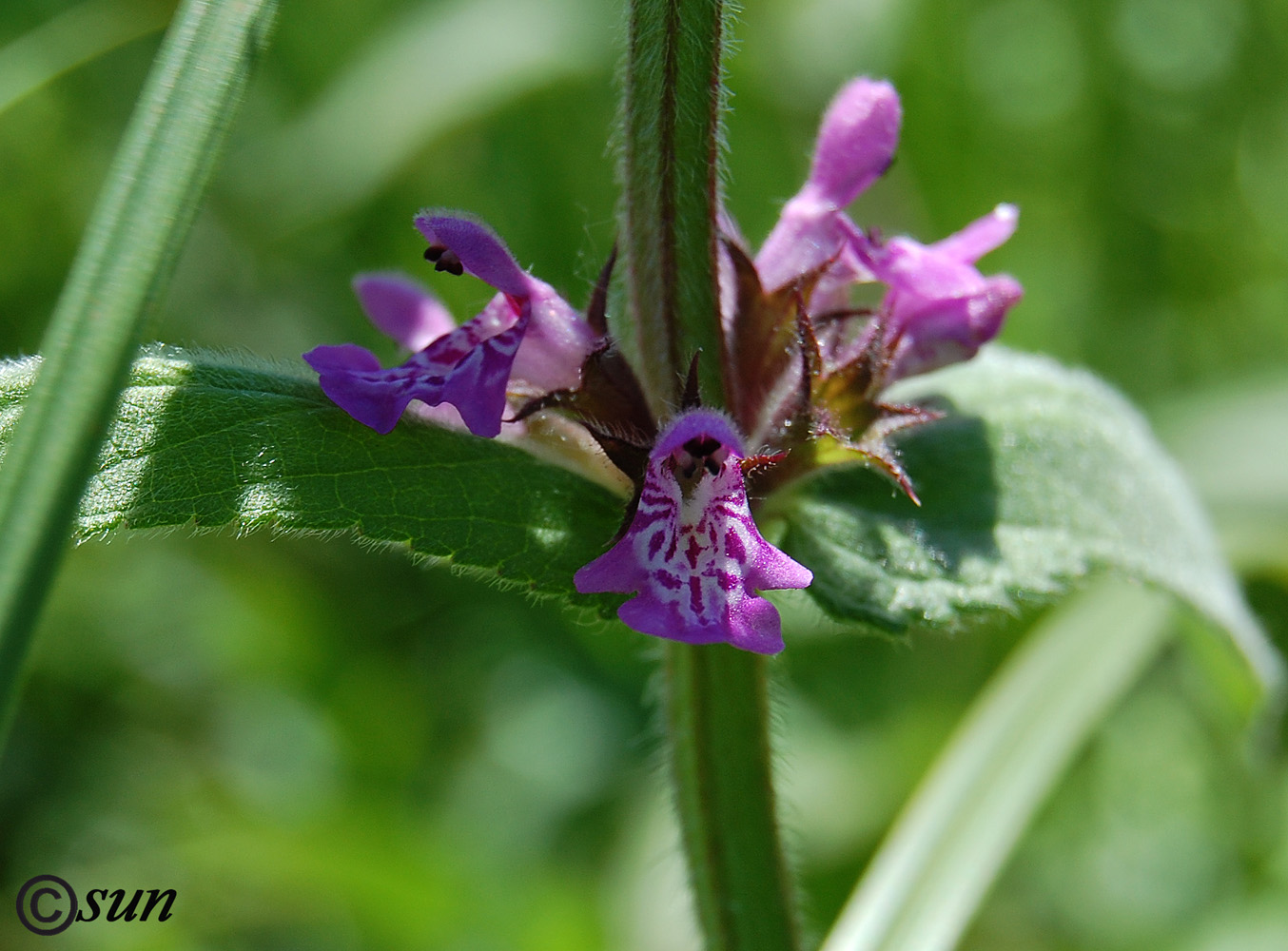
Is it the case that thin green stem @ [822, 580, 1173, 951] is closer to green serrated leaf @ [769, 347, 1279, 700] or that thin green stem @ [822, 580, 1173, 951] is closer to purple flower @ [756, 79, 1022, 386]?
green serrated leaf @ [769, 347, 1279, 700]

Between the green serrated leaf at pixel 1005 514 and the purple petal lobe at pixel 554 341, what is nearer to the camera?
the purple petal lobe at pixel 554 341

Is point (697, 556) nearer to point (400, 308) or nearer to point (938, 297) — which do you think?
point (938, 297)

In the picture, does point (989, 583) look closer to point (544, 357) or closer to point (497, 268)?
point (544, 357)

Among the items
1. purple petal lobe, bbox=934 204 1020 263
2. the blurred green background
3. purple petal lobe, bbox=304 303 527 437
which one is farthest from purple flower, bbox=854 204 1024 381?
the blurred green background

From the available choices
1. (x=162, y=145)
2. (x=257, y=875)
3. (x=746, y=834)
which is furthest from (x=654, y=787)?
(x=162, y=145)

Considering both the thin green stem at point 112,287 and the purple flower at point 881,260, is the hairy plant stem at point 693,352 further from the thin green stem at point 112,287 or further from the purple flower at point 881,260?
the thin green stem at point 112,287

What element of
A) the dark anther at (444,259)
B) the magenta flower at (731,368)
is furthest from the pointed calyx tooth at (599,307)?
the dark anther at (444,259)
